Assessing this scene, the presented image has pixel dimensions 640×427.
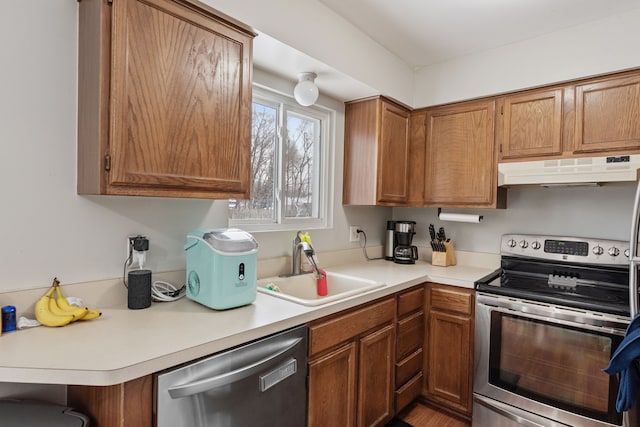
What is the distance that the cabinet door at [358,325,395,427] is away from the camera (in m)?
1.72

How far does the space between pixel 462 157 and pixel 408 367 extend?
144 centimetres

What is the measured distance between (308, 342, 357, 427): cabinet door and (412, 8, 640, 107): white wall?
187 cm

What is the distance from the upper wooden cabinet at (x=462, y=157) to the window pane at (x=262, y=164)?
3.88 feet

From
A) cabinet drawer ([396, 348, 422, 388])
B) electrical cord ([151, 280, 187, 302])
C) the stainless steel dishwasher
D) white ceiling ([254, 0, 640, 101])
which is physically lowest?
cabinet drawer ([396, 348, 422, 388])

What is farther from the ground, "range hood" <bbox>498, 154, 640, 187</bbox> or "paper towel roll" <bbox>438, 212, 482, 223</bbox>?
"range hood" <bbox>498, 154, 640, 187</bbox>

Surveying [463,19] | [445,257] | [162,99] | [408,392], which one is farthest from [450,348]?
[162,99]

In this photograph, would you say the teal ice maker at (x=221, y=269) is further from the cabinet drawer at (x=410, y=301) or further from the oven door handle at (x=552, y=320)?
the oven door handle at (x=552, y=320)

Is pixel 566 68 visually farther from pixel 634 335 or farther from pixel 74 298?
pixel 74 298

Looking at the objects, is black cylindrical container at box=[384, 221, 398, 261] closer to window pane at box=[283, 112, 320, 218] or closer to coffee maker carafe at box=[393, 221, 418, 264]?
coffee maker carafe at box=[393, 221, 418, 264]

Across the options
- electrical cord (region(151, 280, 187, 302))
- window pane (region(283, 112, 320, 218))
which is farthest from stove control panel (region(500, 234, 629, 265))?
electrical cord (region(151, 280, 187, 302))

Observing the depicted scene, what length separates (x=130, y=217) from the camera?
140cm

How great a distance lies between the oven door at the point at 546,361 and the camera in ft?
5.37

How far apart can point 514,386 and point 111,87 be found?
232 cm

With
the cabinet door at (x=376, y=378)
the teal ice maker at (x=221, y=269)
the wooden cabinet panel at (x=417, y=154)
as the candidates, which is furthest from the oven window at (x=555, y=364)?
the teal ice maker at (x=221, y=269)
